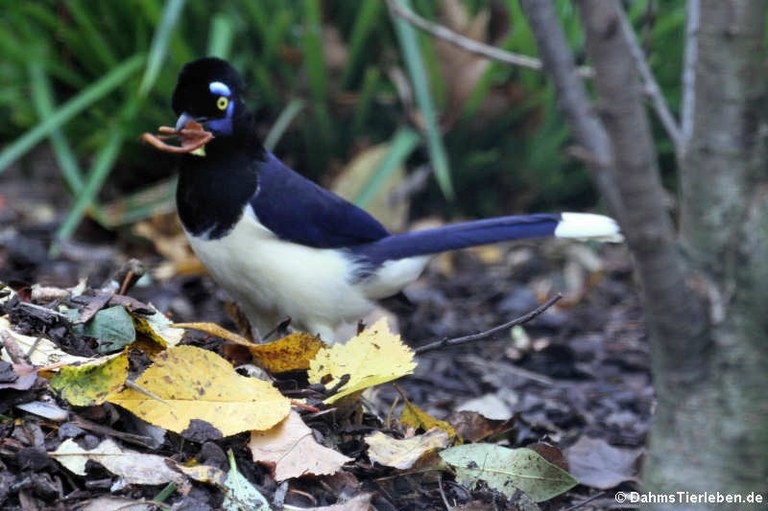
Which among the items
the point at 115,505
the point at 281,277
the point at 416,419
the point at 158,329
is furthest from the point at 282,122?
the point at 115,505

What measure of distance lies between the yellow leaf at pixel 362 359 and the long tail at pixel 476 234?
39.6 inches

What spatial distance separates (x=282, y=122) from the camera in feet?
16.7

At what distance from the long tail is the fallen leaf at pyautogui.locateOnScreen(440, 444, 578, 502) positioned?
112cm

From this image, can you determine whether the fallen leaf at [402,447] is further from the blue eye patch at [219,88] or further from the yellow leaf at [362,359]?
the blue eye patch at [219,88]

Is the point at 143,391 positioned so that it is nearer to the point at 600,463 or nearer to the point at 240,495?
the point at 240,495

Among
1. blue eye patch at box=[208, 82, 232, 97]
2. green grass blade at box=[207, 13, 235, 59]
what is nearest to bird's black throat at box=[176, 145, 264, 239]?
blue eye patch at box=[208, 82, 232, 97]

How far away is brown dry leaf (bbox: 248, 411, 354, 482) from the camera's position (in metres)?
2.22

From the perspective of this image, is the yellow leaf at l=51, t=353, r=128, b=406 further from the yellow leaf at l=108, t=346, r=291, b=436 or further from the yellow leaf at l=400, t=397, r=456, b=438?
the yellow leaf at l=400, t=397, r=456, b=438

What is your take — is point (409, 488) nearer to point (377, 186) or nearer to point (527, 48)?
point (377, 186)

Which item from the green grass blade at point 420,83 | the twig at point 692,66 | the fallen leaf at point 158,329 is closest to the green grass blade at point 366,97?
the green grass blade at point 420,83

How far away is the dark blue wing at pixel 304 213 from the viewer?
3.32 metres

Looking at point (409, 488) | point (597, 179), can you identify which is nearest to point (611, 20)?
point (597, 179)

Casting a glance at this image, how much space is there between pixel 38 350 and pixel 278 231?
40.2 inches

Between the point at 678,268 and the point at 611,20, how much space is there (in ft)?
1.36
